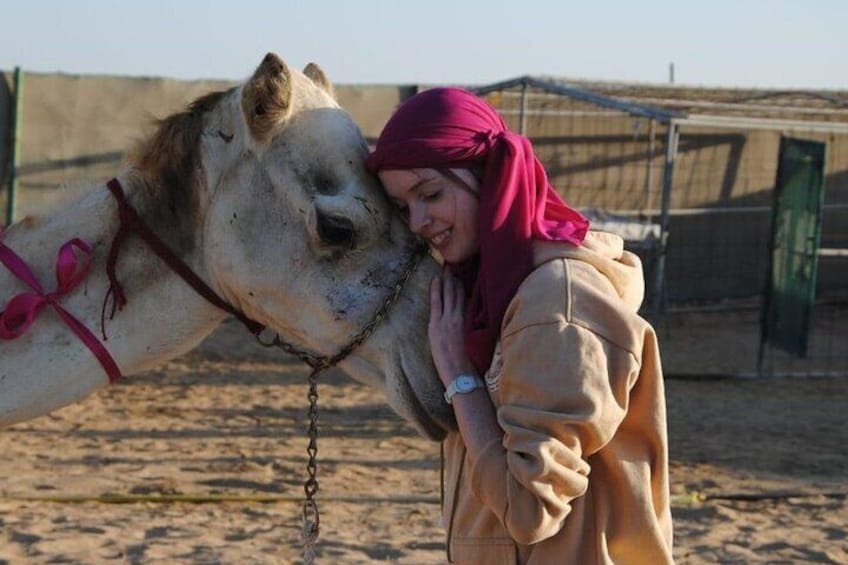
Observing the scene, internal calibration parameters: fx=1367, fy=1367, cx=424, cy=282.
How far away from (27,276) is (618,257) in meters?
1.18

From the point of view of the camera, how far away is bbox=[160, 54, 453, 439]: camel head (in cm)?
260

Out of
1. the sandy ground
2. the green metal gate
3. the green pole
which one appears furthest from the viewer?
the green pole

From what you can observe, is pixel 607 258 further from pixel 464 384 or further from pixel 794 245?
pixel 794 245

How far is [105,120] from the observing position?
13.1m

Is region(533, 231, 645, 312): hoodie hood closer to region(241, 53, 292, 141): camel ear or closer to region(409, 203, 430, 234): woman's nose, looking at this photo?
region(409, 203, 430, 234): woman's nose

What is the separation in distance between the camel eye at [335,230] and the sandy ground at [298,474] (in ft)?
11.3

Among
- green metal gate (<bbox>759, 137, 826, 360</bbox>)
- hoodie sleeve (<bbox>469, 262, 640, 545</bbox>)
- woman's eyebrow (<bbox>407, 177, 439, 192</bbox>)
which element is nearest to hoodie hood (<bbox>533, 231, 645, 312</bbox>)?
hoodie sleeve (<bbox>469, 262, 640, 545</bbox>)

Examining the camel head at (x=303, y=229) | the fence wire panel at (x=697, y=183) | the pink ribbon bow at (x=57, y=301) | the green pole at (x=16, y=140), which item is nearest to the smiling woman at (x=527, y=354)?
the camel head at (x=303, y=229)

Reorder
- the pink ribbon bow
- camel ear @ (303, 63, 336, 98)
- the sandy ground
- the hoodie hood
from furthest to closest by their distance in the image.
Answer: the sandy ground
camel ear @ (303, 63, 336, 98)
the pink ribbon bow
the hoodie hood

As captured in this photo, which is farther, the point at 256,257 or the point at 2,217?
the point at 2,217

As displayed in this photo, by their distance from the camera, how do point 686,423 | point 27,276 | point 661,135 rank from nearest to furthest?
point 27,276 → point 686,423 → point 661,135

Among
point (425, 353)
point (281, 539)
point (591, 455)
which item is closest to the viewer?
point (591, 455)

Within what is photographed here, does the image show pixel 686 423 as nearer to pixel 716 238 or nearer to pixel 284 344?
pixel 716 238

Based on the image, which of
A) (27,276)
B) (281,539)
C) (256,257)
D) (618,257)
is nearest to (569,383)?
(618,257)
